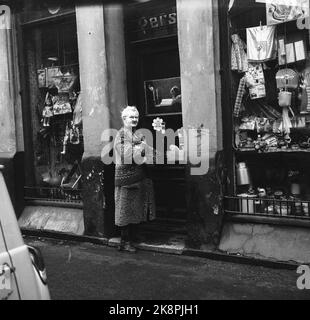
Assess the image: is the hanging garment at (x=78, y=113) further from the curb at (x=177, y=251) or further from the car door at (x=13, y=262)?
the car door at (x=13, y=262)

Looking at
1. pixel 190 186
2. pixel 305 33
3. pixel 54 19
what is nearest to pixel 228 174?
pixel 190 186

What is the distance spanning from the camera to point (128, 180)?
653 centimetres

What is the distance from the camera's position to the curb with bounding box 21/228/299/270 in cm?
568

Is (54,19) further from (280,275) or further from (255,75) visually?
(280,275)

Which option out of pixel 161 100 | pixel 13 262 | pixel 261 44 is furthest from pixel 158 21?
pixel 13 262

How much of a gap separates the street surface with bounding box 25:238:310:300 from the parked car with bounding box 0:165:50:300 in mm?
2500

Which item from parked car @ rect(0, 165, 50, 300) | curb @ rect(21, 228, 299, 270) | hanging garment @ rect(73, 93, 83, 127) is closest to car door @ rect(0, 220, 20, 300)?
parked car @ rect(0, 165, 50, 300)

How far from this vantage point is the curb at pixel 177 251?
5.68 m

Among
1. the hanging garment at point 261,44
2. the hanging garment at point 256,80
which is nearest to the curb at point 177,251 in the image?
the hanging garment at point 256,80

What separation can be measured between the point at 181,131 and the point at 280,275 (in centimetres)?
258

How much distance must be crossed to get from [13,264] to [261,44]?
487cm

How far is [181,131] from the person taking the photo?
22.8 feet
